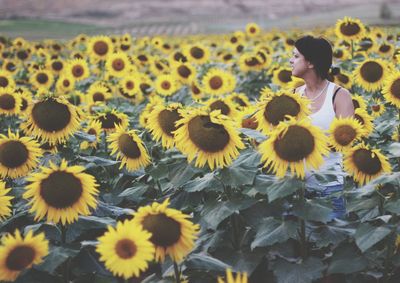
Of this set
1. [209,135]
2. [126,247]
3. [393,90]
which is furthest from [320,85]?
[126,247]

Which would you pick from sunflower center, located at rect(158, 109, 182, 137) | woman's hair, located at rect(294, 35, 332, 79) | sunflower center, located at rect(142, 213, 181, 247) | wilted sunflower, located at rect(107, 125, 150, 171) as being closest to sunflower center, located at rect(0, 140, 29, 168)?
wilted sunflower, located at rect(107, 125, 150, 171)

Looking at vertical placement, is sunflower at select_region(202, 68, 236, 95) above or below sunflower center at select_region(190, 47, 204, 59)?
below

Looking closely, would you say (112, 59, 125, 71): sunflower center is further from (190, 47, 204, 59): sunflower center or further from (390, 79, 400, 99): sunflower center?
(390, 79, 400, 99): sunflower center

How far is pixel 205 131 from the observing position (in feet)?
9.79

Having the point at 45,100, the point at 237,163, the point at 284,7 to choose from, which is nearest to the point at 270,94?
the point at 237,163

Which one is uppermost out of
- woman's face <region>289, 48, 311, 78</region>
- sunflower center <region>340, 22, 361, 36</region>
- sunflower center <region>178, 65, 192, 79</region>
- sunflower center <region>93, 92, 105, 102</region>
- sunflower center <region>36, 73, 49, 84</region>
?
sunflower center <region>36, 73, 49, 84</region>

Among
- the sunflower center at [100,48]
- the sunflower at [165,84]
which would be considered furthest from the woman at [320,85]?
the sunflower center at [100,48]

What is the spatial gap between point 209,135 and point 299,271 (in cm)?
78

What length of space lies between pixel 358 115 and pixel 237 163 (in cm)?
144

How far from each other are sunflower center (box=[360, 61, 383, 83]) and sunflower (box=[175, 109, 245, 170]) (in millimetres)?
2677

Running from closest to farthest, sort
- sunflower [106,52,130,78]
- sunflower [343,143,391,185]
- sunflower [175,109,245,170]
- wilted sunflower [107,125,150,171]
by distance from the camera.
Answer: sunflower [175,109,245,170] < sunflower [343,143,391,185] < wilted sunflower [107,125,150,171] < sunflower [106,52,130,78]

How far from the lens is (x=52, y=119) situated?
358 centimetres

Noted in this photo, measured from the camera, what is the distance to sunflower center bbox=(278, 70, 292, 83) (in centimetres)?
672

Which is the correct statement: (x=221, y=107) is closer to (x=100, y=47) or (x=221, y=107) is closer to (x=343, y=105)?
(x=343, y=105)
